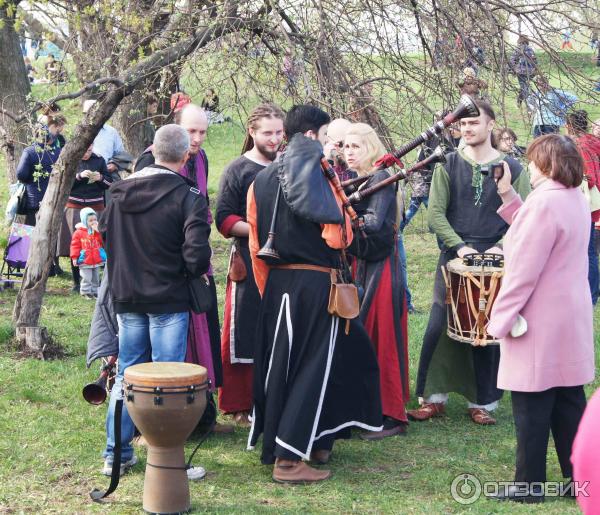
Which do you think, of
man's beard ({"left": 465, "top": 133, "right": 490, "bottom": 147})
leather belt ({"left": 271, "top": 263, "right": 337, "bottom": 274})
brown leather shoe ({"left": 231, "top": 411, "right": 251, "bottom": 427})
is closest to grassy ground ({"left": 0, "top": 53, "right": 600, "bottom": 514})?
brown leather shoe ({"left": 231, "top": 411, "right": 251, "bottom": 427})

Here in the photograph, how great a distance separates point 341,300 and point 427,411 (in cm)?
173

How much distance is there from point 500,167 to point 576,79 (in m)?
1.08

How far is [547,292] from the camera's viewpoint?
486 cm

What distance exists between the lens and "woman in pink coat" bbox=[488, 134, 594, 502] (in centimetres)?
480

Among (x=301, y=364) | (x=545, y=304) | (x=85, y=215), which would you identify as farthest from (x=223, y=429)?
(x=85, y=215)

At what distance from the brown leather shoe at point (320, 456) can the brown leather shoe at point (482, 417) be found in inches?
54.9

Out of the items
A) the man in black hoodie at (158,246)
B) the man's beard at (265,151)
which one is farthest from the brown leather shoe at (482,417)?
the man in black hoodie at (158,246)

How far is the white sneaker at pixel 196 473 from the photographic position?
537 cm

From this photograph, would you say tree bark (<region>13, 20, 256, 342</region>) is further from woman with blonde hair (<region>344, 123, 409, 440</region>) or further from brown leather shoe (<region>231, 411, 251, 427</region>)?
brown leather shoe (<region>231, 411, 251, 427</region>)

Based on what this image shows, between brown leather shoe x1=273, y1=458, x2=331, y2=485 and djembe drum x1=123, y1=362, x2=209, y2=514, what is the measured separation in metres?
0.65

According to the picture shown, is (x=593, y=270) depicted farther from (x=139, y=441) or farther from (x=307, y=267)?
(x=139, y=441)

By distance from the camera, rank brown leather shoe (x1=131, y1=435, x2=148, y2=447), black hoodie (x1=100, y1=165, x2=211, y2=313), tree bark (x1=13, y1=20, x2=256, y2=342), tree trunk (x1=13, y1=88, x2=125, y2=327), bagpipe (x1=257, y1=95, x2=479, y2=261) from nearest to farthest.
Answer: black hoodie (x1=100, y1=165, x2=211, y2=313) → bagpipe (x1=257, y1=95, x2=479, y2=261) → brown leather shoe (x1=131, y1=435, x2=148, y2=447) → tree bark (x1=13, y1=20, x2=256, y2=342) → tree trunk (x1=13, y1=88, x2=125, y2=327)

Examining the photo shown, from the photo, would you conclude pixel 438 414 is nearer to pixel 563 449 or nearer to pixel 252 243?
pixel 563 449

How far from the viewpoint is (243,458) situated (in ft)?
18.9
